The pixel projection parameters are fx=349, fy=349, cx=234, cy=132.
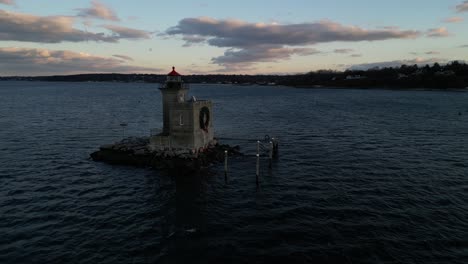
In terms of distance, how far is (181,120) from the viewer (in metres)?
33.9

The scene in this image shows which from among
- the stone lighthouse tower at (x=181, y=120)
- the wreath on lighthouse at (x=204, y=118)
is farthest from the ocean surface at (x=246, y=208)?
the wreath on lighthouse at (x=204, y=118)

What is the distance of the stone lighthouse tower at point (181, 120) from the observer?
3391 centimetres

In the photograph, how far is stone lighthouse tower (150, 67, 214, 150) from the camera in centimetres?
3391

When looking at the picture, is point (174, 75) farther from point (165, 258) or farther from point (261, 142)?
point (165, 258)

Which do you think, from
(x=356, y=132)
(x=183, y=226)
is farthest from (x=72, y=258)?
(x=356, y=132)

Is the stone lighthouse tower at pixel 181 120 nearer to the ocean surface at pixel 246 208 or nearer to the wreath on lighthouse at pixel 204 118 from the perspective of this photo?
the wreath on lighthouse at pixel 204 118

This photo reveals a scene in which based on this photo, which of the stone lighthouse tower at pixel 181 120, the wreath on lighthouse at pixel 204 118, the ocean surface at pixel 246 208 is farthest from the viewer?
the wreath on lighthouse at pixel 204 118

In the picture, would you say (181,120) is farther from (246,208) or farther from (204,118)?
(246,208)

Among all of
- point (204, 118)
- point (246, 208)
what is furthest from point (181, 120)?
point (246, 208)

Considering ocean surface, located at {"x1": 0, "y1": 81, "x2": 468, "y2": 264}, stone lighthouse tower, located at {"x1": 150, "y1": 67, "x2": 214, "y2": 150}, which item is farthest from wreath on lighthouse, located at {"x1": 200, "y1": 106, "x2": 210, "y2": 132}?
ocean surface, located at {"x1": 0, "y1": 81, "x2": 468, "y2": 264}

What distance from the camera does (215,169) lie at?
3381 centimetres

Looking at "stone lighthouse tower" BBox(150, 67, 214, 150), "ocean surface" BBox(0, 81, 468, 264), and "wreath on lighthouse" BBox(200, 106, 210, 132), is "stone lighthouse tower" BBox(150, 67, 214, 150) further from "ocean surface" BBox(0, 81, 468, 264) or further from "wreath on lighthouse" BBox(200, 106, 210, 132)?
"ocean surface" BBox(0, 81, 468, 264)

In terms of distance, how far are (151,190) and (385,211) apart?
17.5m

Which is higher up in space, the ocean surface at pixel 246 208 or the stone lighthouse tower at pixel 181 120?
the stone lighthouse tower at pixel 181 120
